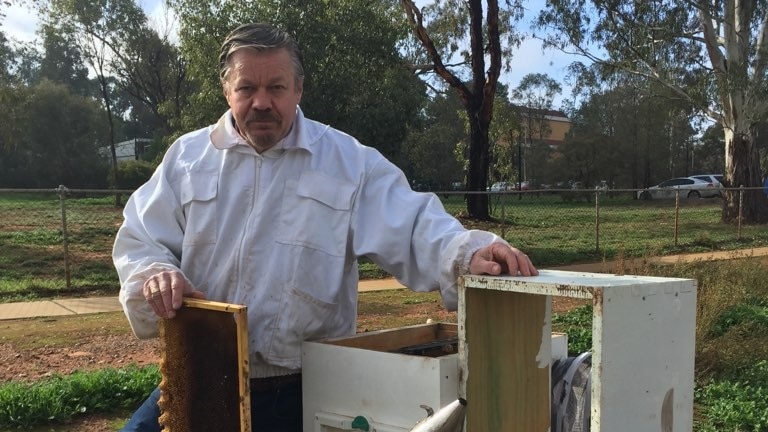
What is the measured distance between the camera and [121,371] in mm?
5000

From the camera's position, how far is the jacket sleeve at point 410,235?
2084 mm

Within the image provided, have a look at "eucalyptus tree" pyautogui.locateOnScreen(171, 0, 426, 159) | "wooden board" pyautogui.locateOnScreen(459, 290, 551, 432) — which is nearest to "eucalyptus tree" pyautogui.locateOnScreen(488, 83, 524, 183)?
"eucalyptus tree" pyautogui.locateOnScreen(171, 0, 426, 159)

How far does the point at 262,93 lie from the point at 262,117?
2.8 inches

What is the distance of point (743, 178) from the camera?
22422 millimetres

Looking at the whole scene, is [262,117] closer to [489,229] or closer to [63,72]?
[489,229]

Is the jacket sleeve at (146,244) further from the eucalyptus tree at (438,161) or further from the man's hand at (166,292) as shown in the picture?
the eucalyptus tree at (438,161)

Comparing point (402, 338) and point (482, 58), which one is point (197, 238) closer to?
point (402, 338)

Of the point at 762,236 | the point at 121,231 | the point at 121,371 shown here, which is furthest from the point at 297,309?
the point at 762,236

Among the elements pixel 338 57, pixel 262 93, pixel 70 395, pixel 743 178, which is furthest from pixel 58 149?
pixel 262 93

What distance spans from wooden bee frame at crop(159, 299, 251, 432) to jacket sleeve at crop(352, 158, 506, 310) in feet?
1.67

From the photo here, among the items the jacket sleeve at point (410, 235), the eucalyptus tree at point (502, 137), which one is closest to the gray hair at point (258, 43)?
the jacket sleeve at point (410, 235)

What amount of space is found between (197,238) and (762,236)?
57.5ft

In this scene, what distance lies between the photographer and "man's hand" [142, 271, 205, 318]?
2016mm

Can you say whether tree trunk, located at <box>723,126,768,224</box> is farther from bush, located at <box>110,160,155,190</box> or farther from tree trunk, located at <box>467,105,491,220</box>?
bush, located at <box>110,160,155,190</box>
